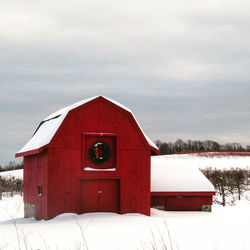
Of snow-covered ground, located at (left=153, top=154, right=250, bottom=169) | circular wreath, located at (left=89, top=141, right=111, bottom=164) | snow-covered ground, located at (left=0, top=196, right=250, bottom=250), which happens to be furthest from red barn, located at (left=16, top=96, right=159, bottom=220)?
snow-covered ground, located at (left=153, top=154, right=250, bottom=169)

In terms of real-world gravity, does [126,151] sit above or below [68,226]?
above

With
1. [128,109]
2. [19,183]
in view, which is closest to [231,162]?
[19,183]

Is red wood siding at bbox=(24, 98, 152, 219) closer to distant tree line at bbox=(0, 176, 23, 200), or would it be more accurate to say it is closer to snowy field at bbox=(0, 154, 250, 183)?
snowy field at bbox=(0, 154, 250, 183)

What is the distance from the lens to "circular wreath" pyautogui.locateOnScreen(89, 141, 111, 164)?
21.8 meters

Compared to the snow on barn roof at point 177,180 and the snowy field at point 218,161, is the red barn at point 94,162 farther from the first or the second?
the snowy field at point 218,161

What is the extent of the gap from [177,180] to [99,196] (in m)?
5.78

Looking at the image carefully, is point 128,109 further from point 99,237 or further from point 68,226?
point 99,237

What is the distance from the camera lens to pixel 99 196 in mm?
22031

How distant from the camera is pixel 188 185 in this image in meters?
25.6

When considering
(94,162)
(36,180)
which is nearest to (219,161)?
(36,180)

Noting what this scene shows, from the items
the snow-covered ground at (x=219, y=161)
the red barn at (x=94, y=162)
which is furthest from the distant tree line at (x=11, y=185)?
the red barn at (x=94, y=162)

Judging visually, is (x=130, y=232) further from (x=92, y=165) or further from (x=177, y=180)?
(x=177, y=180)

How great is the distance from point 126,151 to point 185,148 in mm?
76176

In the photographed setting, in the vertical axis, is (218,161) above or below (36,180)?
below
